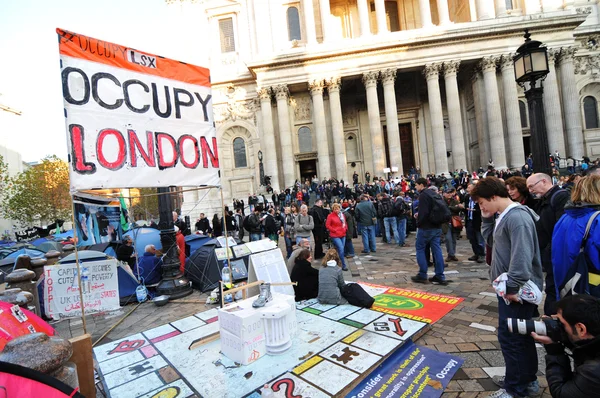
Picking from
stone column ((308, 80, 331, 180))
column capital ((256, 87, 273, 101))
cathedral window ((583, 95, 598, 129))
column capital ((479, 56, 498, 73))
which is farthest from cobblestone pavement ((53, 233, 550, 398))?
cathedral window ((583, 95, 598, 129))

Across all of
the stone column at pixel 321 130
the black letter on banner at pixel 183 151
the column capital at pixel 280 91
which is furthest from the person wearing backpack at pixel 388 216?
the column capital at pixel 280 91

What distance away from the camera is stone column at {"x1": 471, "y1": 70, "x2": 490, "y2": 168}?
2409 cm

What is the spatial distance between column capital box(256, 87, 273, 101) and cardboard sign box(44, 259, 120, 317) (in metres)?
21.2

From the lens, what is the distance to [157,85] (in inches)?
180

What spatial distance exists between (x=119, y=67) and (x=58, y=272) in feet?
14.2

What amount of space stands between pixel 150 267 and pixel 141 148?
4.41 metres

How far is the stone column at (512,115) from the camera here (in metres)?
22.8

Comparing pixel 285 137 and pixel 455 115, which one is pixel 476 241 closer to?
pixel 285 137

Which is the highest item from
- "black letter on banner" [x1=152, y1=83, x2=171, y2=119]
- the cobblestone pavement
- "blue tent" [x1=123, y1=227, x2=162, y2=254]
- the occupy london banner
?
"black letter on banner" [x1=152, y1=83, x2=171, y2=119]

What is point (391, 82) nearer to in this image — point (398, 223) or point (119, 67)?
point (398, 223)

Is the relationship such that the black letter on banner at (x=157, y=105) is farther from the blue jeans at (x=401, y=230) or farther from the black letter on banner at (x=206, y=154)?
the blue jeans at (x=401, y=230)

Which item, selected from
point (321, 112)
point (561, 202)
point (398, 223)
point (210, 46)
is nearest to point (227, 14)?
point (210, 46)

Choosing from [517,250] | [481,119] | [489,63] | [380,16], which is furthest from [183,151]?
[380,16]

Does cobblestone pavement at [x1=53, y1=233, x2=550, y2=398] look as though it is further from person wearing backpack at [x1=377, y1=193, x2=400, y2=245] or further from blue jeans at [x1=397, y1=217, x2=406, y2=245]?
person wearing backpack at [x1=377, y1=193, x2=400, y2=245]
